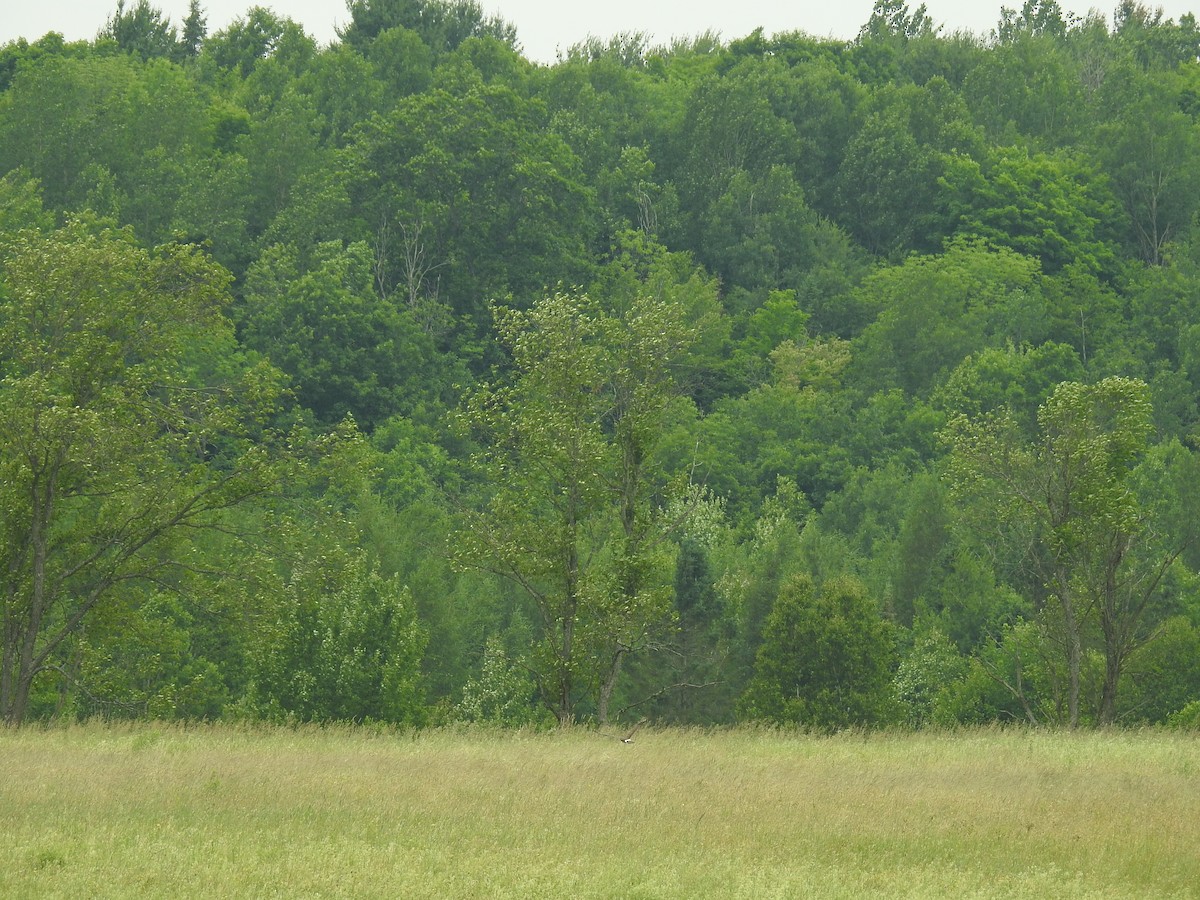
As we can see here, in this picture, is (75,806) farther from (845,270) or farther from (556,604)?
(845,270)

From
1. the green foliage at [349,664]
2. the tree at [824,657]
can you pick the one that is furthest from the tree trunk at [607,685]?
the tree at [824,657]

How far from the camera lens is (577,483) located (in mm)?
32125

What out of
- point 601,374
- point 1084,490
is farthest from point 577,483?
point 1084,490

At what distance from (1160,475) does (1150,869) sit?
67.7 m

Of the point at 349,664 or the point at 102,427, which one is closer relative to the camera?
the point at 102,427


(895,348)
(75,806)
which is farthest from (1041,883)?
(895,348)

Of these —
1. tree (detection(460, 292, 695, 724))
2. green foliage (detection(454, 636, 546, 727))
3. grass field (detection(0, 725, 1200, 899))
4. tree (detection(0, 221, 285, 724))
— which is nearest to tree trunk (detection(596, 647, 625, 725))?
tree (detection(460, 292, 695, 724))

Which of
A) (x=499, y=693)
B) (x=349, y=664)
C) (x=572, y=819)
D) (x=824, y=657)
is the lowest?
(x=499, y=693)

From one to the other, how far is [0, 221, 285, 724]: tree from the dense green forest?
10 cm

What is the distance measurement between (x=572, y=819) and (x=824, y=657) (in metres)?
35.9

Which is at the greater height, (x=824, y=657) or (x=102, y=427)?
(x=102, y=427)

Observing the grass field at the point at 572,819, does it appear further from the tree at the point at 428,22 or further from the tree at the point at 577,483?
the tree at the point at 428,22

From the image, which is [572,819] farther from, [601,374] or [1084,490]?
[1084,490]

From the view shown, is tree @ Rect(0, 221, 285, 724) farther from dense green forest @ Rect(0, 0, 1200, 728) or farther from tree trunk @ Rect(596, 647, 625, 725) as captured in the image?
tree trunk @ Rect(596, 647, 625, 725)
